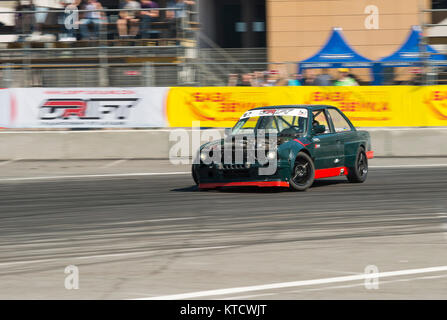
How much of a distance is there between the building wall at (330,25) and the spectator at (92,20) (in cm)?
740

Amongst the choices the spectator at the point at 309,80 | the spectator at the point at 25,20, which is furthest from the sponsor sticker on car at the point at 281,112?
the spectator at the point at 25,20

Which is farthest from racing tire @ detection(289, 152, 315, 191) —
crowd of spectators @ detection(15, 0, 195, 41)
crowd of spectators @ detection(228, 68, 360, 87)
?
crowd of spectators @ detection(15, 0, 195, 41)

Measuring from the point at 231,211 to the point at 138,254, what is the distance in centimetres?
280

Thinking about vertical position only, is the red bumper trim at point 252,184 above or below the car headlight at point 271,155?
below

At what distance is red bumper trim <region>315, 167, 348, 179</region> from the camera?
38.4 ft

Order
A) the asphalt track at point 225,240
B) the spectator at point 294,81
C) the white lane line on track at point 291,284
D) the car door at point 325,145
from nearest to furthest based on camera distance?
the white lane line on track at point 291,284 < the asphalt track at point 225,240 < the car door at point 325,145 < the spectator at point 294,81

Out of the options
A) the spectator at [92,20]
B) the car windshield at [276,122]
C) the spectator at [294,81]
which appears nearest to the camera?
the car windshield at [276,122]

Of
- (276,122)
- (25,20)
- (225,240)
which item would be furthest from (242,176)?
(25,20)

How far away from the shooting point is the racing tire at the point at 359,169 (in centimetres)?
1254

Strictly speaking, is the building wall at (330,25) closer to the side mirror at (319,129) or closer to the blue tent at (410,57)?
the blue tent at (410,57)

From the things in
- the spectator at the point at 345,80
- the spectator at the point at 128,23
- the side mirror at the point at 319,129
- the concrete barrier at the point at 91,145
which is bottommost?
the concrete barrier at the point at 91,145

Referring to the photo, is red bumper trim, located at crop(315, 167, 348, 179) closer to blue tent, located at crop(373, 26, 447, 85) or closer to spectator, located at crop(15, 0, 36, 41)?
blue tent, located at crop(373, 26, 447, 85)

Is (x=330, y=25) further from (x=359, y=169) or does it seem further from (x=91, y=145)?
(x=359, y=169)
